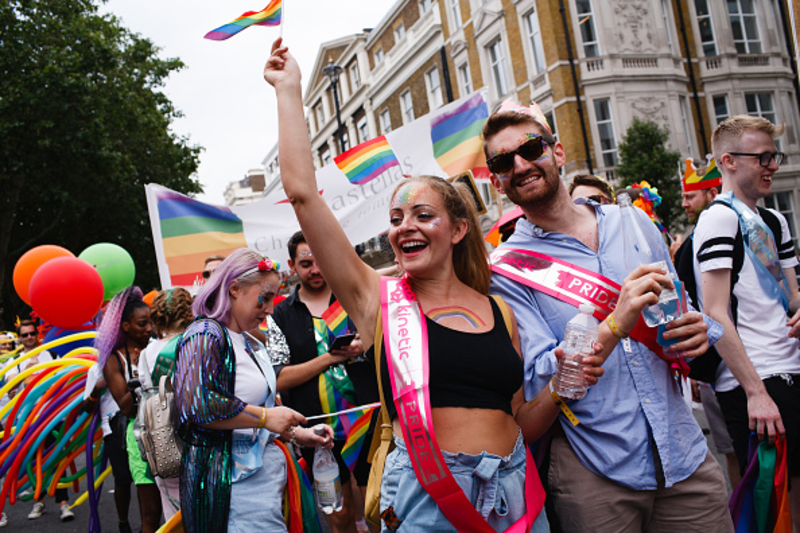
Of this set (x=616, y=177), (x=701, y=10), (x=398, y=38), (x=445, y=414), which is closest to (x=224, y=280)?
(x=445, y=414)

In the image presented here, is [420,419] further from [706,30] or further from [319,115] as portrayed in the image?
[319,115]

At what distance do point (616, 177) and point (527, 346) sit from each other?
2010 cm

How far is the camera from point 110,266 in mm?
8961

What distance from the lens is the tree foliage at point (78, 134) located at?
59.2 ft

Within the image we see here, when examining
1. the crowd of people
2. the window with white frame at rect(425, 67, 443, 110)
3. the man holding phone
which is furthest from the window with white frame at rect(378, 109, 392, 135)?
the crowd of people

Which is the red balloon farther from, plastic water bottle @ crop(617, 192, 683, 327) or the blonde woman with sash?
plastic water bottle @ crop(617, 192, 683, 327)

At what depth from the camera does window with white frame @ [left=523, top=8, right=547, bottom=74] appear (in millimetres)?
21891

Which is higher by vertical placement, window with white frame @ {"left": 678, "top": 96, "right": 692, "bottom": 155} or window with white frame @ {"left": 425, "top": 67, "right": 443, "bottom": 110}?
window with white frame @ {"left": 425, "top": 67, "right": 443, "bottom": 110}

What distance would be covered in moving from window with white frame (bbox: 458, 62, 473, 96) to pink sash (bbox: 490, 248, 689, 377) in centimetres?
2452

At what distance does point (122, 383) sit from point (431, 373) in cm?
358

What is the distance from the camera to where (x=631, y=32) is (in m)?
21.6

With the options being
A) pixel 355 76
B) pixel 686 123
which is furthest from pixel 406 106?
pixel 686 123

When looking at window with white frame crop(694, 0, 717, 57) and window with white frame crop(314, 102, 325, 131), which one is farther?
window with white frame crop(314, 102, 325, 131)

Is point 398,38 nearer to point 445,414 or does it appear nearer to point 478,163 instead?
point 478,163
